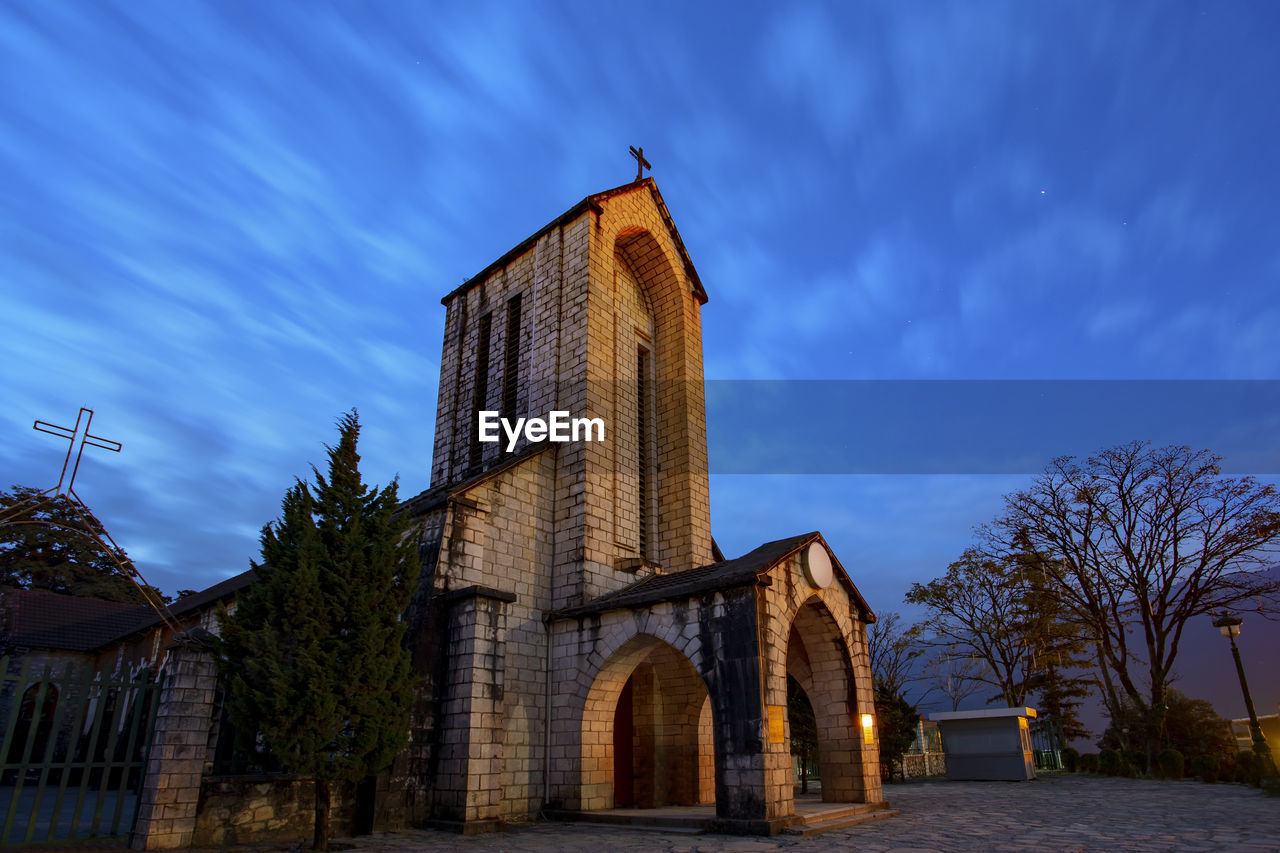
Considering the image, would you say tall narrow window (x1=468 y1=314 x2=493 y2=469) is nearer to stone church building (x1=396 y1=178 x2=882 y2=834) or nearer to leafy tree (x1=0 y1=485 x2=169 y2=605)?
stone church building (x1=396 y1=178 x2=882 y2=834)

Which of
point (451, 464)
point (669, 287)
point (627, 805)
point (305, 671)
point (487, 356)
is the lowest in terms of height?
point (627, 805)

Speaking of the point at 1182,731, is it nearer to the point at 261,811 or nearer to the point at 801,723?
the point at 801,723

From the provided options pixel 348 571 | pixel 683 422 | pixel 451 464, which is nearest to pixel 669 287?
pixel 683 422

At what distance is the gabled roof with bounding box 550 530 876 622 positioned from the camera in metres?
11.7

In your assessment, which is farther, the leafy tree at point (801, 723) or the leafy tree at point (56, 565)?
the leafy tree at point (56, 565)

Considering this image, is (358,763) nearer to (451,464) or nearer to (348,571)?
(348,571)

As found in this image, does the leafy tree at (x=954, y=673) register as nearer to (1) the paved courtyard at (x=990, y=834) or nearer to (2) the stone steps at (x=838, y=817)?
(1) the paved courtyard at (x=990, y=834)

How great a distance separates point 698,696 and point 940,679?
26.7 meters

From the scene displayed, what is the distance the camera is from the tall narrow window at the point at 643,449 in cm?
1777

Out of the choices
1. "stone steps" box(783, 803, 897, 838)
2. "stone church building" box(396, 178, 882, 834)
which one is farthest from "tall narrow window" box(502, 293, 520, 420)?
"stone steps" box(783, 803, 897, 838)

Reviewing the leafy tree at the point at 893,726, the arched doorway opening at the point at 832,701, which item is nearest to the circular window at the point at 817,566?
the arched doorway opening at the point at 832,701

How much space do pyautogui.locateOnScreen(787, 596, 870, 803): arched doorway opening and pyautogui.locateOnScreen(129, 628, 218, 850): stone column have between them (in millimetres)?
9625

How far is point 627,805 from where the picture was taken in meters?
14.6

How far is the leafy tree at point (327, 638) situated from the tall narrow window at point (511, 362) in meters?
7.07
